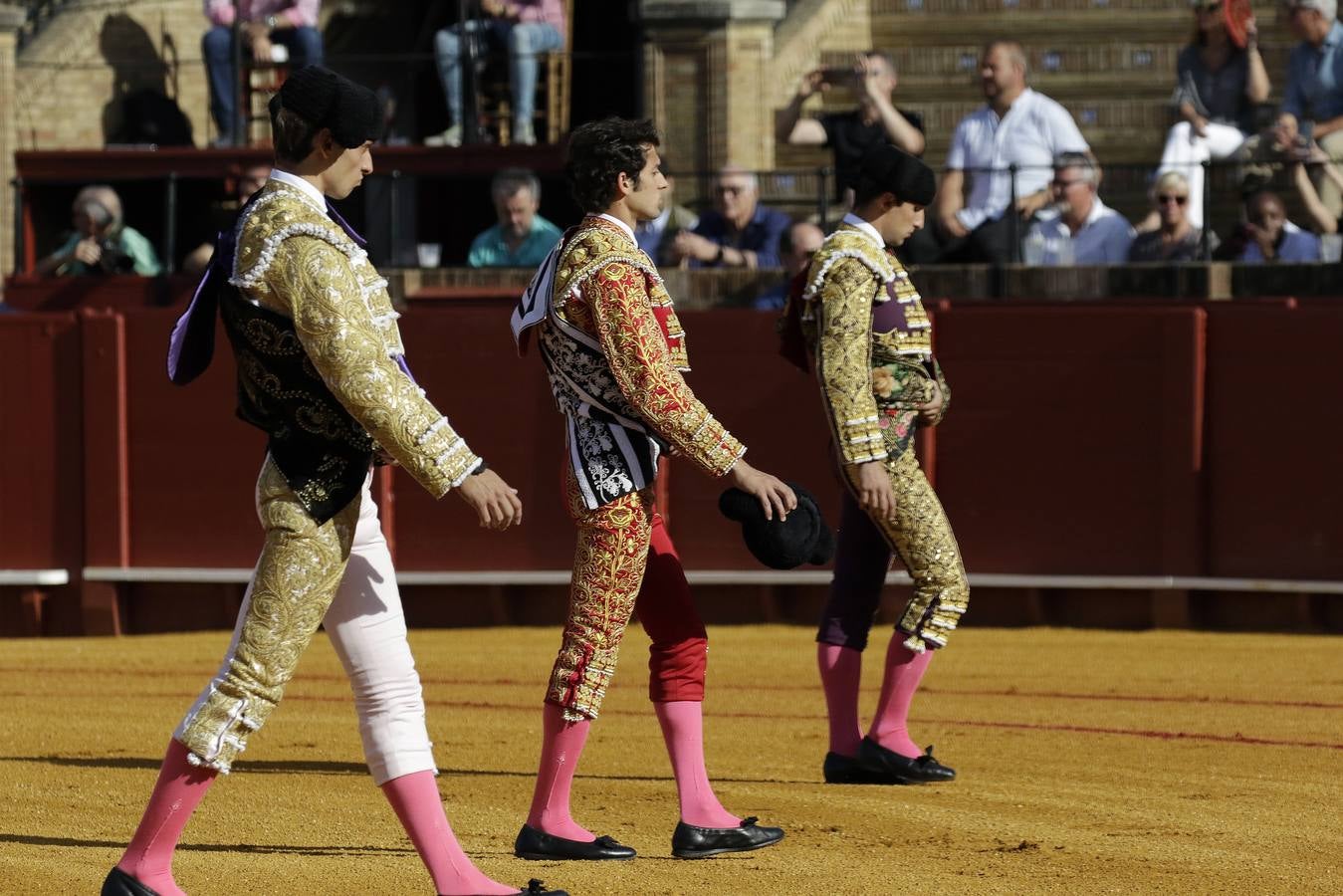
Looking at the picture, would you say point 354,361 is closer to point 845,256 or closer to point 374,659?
point 374,659

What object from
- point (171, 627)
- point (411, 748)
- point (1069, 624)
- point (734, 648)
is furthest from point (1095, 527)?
point (411, 748)

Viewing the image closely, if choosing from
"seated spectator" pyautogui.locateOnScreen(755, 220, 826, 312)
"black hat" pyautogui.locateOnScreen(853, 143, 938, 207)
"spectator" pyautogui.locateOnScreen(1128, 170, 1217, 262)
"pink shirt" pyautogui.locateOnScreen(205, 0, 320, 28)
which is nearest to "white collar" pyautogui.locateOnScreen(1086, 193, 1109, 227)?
"spectator" pyautogui.locateOnScreen(1128, 170, 1217, 262)

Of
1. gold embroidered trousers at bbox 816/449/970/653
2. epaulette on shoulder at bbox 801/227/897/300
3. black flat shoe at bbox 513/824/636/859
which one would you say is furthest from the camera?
gold embroidered trousers at bbox 816/449/970/653

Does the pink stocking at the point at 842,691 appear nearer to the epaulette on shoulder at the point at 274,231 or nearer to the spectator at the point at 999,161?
the epaulette on shoulder at the point at 274,231

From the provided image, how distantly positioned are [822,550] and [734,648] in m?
4.24

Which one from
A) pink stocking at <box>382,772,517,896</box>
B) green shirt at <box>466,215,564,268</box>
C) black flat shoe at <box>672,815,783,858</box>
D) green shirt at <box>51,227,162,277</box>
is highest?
green shirt at <box>466,215,564,268</box>

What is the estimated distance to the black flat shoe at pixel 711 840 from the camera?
489 cm

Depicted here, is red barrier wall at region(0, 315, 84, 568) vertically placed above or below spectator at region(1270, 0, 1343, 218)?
below

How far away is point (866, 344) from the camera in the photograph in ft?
17.8

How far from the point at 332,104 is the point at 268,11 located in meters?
10.3

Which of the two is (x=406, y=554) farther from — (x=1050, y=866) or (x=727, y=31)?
(x=1050, y=866)

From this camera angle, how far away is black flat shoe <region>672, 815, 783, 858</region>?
16.1ft

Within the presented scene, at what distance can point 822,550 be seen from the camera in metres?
4.84

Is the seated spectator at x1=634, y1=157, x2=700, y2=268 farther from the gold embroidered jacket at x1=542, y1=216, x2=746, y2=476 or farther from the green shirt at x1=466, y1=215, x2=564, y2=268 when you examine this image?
the gold embroidered jacket at x1=542, y1=216, x2=746, y2=476
